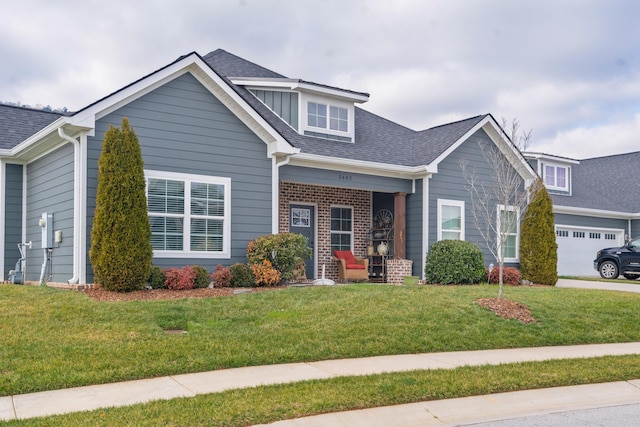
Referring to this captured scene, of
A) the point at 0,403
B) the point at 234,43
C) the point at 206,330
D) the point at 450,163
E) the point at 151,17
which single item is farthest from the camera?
the point at 234,43

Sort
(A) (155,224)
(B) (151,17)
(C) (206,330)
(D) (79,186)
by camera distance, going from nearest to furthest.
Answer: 1. (C) (206,330)
2. (D) (79,186)
3. (A) (155,224)
4. (B) (151,17)

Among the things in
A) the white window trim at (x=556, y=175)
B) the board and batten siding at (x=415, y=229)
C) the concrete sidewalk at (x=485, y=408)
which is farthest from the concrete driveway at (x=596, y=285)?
the concrete sidewalk at (x=485, y=408)

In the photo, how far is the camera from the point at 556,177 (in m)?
25.1

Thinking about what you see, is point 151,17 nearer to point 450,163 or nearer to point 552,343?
point 450,163

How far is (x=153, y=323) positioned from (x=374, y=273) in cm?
1036

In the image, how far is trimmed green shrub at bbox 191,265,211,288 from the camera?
40.4 ft

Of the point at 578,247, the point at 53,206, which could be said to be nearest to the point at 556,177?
the point at 578,247

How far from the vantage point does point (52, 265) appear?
13.0 meters

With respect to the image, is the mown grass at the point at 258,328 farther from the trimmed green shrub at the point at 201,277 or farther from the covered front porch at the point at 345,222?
the covered front porch at the point at 345,222

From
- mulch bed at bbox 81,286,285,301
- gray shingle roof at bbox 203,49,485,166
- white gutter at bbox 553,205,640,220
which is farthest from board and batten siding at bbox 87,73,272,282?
white gutter at bbox 553,205,640,220

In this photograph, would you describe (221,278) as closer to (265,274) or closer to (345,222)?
(265,274)

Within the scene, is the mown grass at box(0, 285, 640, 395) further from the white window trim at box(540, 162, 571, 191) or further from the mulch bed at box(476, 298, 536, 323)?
the white window trim at box(540, 162, 571, 191)

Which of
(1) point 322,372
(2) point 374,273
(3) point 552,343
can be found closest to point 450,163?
(2) point 374,273

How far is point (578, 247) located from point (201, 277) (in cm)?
1689
